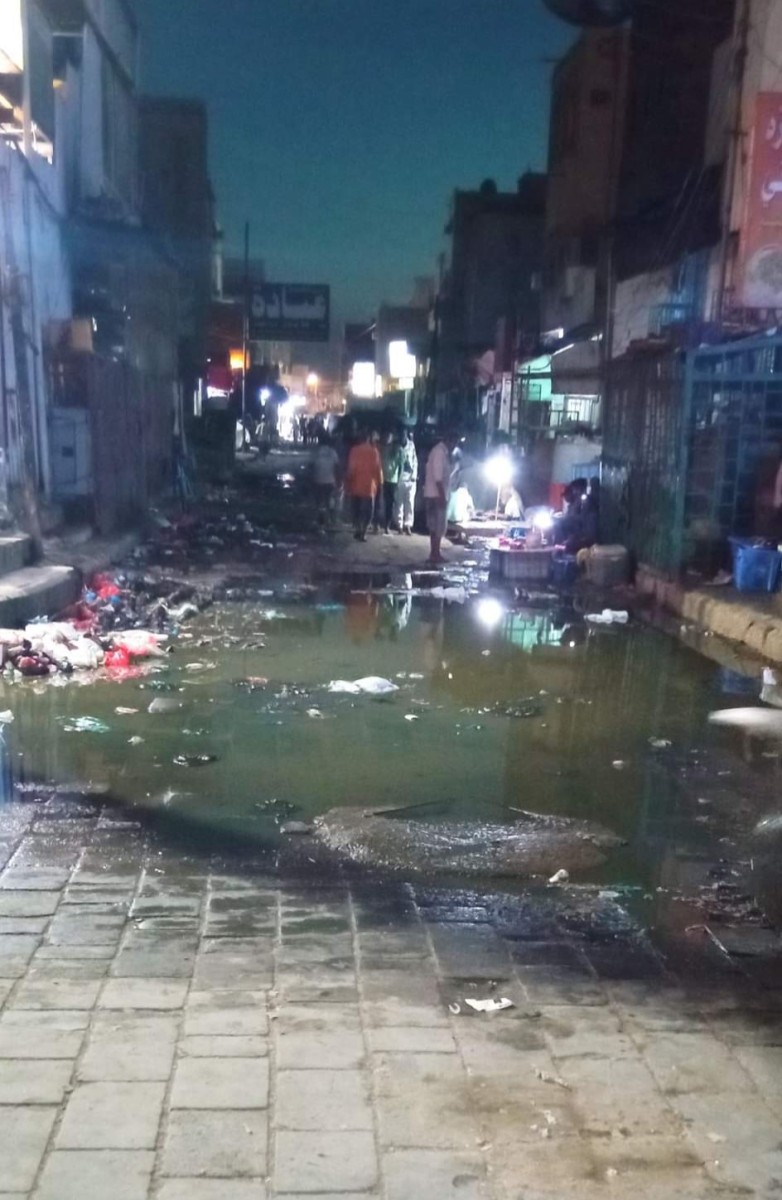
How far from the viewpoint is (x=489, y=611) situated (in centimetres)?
1262

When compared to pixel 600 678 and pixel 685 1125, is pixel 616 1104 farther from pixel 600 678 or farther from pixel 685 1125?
pixel 600 678

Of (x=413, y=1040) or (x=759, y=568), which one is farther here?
(x=759, y=568)

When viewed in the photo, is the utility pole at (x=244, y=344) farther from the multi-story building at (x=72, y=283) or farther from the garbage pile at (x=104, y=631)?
the garbage pile at (x=104, y=631)

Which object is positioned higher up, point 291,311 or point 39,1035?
point 291,311

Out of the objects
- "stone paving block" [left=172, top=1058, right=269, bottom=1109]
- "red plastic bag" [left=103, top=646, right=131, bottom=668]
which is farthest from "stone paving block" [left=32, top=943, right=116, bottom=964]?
"red plastic bag" [left=103, top=646, right=131, bottom=668]

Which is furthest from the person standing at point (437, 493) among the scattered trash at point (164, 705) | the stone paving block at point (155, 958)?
the stone paving block at point (155, 958)

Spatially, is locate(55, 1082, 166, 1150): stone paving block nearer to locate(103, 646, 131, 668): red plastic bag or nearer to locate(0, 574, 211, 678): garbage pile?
locate(0, 574, 211, 678): garbage pile

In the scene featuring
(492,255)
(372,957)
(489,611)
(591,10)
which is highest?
(591,10)

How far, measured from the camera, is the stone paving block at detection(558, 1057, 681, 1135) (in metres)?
3.06

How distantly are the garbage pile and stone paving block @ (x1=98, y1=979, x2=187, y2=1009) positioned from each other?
5.29 meters

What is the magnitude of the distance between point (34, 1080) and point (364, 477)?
15.8 meters

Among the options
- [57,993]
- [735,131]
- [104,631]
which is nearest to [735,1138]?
[57,993]

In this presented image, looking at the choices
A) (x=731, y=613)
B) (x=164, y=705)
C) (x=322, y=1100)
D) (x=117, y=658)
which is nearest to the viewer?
(x=322, y=1100)

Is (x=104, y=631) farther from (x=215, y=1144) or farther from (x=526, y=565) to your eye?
(x=215, y=1144)
